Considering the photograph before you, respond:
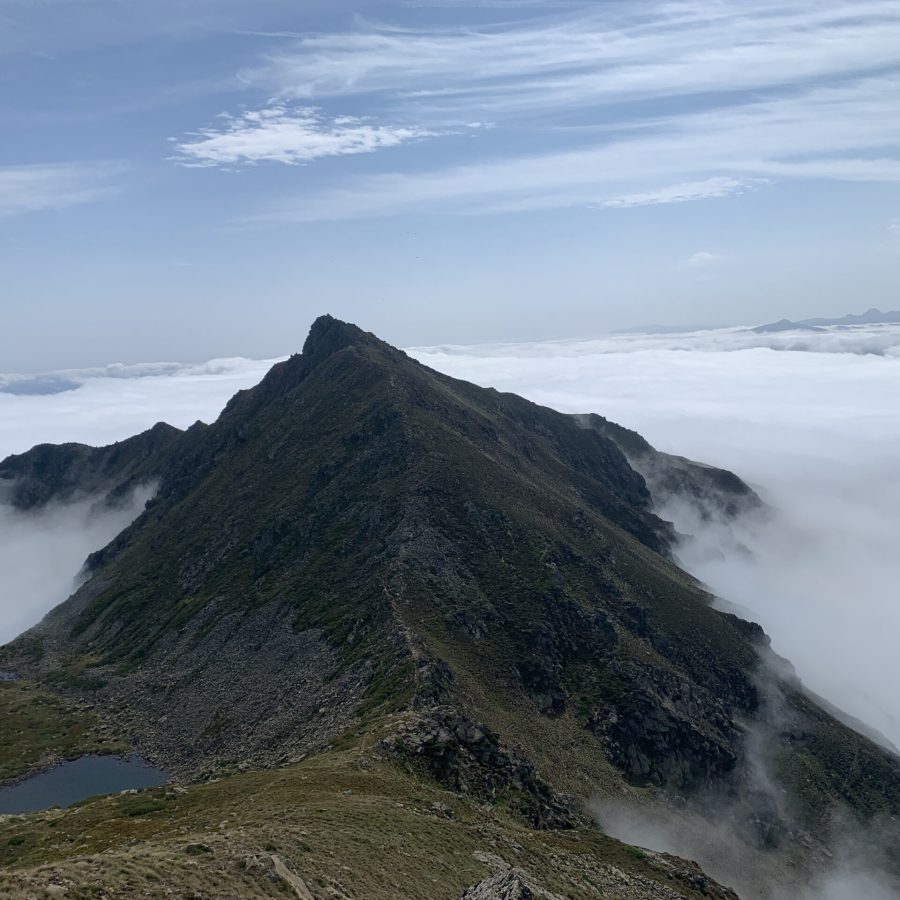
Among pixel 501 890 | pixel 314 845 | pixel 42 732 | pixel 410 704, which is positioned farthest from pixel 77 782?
pixel 501 890

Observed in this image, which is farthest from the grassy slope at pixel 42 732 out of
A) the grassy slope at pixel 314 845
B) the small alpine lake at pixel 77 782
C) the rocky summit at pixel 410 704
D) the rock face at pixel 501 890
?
the rock face at pixel 501 890

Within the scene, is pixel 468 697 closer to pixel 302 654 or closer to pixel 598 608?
pixel 302 654

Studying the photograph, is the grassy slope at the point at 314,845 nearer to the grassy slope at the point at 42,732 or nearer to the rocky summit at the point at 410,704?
the rocky summit at the point at 410,704

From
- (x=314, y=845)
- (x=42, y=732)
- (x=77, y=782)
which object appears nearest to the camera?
(x=314, y=845)

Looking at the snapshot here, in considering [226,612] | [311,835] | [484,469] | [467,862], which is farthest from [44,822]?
→ [484,469]

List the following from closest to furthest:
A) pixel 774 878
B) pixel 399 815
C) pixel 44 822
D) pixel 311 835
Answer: pixel 311 835
pixel 399 815
pixel 44 822
pixel 774 878

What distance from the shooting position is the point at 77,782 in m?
103

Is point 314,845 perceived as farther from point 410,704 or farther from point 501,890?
point 410,704

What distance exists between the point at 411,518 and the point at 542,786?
66.4m

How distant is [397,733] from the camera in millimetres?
87312

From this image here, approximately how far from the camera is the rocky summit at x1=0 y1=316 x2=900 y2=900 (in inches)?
2402

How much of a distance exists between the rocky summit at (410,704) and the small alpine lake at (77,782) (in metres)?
3.98

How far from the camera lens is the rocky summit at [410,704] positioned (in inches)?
2402

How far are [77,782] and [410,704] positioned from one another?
1983 inches
